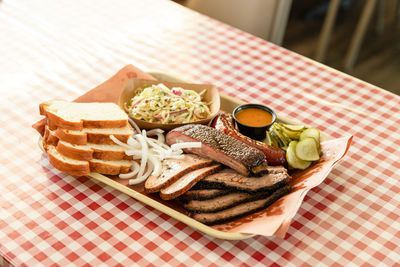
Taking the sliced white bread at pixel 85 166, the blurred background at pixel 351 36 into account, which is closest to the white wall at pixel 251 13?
the blurred background at pixel 351 36

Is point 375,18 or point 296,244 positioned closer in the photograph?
point 296,244

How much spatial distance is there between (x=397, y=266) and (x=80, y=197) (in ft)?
4.30

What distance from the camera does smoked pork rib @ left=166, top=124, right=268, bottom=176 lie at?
211cm

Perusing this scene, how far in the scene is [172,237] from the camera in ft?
6.59

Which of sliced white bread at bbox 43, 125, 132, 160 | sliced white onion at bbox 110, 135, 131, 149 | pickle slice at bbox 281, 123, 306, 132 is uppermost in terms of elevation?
pickle slice at bbox 281, 123, 306, 132

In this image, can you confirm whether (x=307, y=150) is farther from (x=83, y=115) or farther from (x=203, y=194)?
(x=83, y=115)

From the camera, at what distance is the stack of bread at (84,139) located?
2203mm

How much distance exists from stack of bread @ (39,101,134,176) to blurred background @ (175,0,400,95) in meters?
3.69

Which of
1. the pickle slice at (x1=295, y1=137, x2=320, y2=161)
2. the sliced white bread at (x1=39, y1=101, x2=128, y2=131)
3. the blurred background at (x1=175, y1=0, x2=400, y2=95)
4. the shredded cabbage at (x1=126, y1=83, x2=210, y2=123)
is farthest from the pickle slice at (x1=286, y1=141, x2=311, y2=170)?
the blurred background at (x1=175, y1=0, x2=400, y2=95)

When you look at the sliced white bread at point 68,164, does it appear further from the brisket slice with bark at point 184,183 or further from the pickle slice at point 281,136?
the pickle slice at point 281,136

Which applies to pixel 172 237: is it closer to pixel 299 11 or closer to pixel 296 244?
pixel 296 244

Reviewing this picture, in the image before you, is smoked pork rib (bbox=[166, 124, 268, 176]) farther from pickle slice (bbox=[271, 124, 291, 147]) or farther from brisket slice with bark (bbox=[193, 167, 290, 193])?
pickle slice (bbox=[271, 124, 291, 147])

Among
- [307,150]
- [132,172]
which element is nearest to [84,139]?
[132,172]

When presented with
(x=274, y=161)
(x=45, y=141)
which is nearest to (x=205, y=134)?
(x=274, y=161)
